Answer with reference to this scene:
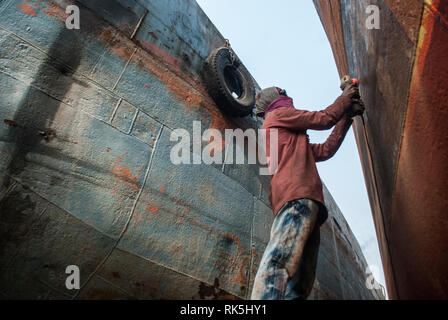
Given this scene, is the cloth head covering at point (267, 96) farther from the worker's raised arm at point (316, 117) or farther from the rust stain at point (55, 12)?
the rust stain at point (55, 12)

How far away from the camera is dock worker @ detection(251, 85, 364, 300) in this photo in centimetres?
146

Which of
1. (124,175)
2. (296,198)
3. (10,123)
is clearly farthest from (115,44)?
(296,198)

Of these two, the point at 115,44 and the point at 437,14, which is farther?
the point at 115,44

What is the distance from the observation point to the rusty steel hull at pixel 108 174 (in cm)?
173

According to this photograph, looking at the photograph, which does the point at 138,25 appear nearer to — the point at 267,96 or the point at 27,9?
the point at 27,9

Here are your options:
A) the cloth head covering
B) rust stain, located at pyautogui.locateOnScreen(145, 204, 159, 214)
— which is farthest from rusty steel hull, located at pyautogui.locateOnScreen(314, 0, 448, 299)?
rust stain, located at pyautogui.locateOnScreen(145, 204, 159, 214)

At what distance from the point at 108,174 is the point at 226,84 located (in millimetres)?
2353

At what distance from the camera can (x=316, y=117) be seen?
2.10 meters

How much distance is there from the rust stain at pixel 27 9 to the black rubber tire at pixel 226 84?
1958mm

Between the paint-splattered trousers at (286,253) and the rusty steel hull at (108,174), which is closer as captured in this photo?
the paint-splattered trousers at (286,253)

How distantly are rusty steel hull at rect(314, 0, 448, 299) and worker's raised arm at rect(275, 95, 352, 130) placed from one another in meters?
0.31

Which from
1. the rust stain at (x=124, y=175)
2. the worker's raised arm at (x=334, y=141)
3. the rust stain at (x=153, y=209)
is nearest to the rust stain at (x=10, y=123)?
the rust stain at (x=124, y=175)

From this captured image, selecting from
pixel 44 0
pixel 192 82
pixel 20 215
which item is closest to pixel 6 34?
pixel 44 0
